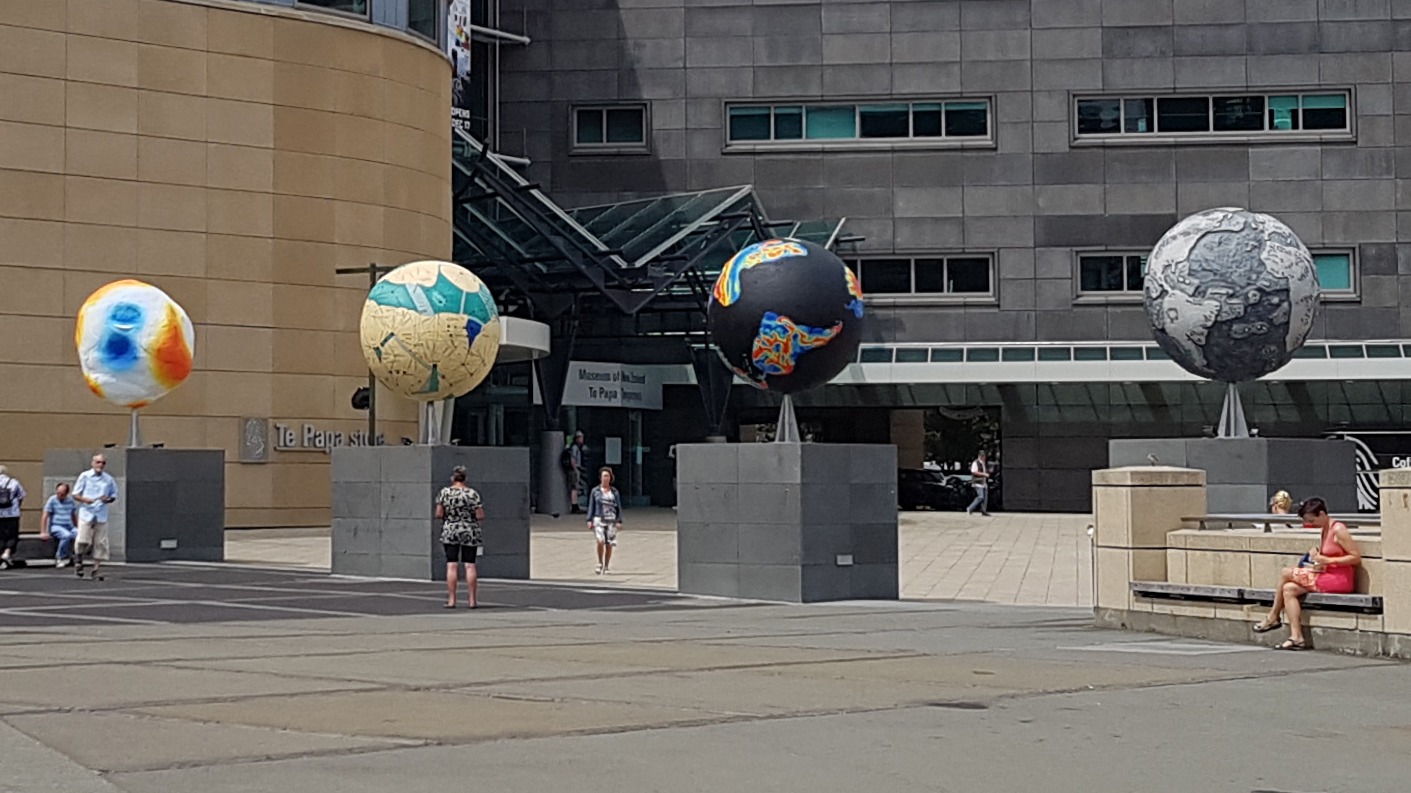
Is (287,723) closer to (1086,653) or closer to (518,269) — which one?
(1086,653)

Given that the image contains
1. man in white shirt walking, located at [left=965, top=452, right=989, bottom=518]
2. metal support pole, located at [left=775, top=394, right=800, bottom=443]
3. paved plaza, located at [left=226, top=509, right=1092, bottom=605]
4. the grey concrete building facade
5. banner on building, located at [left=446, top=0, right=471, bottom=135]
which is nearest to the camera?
metal support pole, located at [left=775, top=394, right=800, bottom=443]

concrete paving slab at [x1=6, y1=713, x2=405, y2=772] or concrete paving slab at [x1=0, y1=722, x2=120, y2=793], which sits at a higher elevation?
concrete paving slab at [x1=0, y1=722, x2=120, y2=793]

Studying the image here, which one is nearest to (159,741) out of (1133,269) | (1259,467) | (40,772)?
(40,772)

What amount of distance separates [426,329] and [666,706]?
12.7 m

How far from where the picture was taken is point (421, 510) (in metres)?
24.9

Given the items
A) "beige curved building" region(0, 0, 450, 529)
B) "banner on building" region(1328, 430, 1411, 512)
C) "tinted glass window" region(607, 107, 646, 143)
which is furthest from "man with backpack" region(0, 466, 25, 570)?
"tinted glass window" region(607, 107, 646, 143)

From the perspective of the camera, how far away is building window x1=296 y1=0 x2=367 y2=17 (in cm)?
4006

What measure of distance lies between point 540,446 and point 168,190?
14.2 metres

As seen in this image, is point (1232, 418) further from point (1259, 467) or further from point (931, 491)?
point (931, 491)

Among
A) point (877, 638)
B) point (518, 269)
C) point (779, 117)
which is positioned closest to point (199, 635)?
point (877, 638)

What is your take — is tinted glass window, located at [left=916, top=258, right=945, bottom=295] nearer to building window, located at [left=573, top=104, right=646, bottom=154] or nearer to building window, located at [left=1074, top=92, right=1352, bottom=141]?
building window, located at [left=1074, top=92, right=1352, bottom=141]

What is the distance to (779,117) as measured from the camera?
53781mm

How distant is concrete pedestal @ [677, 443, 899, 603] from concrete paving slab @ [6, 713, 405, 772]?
11725 mm

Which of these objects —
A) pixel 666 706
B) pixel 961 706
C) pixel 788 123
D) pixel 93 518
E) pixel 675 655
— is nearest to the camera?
pixel 666 706
